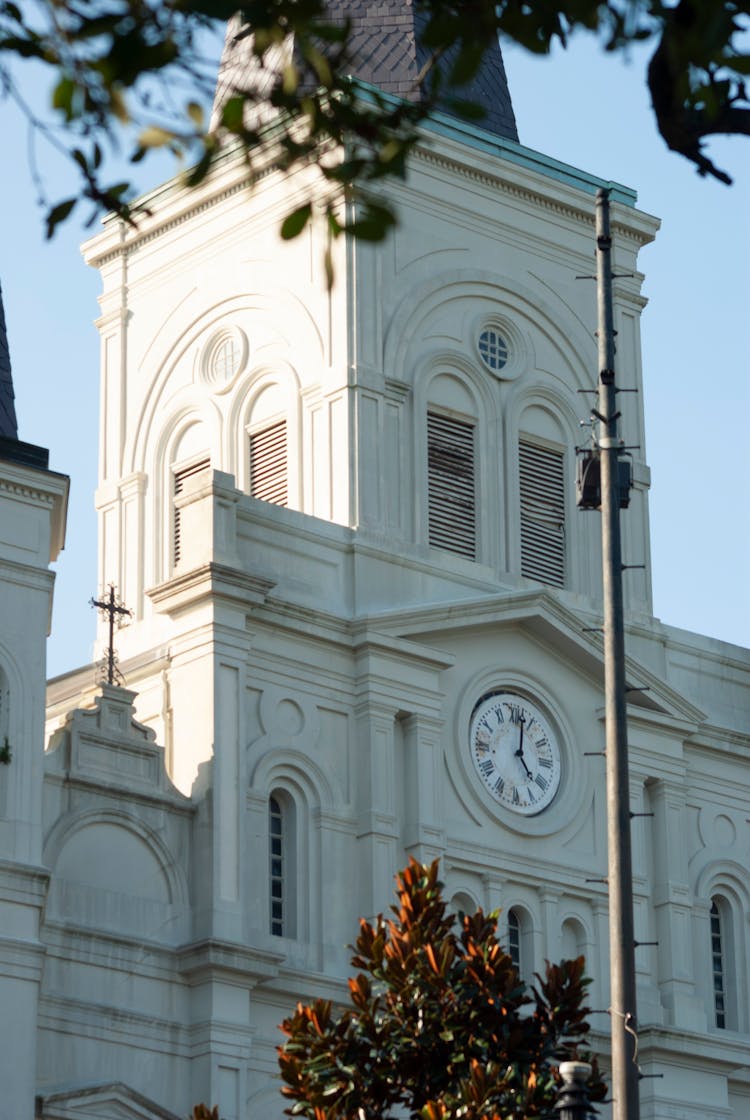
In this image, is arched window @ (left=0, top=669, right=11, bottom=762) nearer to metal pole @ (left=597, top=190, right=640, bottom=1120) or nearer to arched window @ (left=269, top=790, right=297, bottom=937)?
arched window @ (left=269, top=790, right=297, bottom=937)

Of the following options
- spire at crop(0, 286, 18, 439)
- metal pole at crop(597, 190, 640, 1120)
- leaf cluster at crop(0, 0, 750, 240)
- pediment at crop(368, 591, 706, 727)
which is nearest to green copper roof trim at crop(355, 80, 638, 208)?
pediment at crop(368, 591, 706, 727)

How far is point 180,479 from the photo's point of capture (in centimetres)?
3853

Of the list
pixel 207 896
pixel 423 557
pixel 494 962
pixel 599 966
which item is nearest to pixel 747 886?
pixel 599 966

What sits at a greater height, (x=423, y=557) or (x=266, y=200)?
(x=266, y=200)

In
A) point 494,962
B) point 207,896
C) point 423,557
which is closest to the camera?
point 494,962

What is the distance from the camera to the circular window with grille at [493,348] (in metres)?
37.6

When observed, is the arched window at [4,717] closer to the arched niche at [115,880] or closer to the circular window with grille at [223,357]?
the arched niche at [115,880]

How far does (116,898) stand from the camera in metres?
30.3

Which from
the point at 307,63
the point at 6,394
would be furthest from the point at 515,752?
the point at 307,63

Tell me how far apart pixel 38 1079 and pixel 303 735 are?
19.7 ft

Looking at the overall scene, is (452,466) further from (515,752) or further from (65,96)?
(65,96)

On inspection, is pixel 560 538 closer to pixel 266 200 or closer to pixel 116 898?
pixel 266 200

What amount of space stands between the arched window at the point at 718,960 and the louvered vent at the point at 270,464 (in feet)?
26.9

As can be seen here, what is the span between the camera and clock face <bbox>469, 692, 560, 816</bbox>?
34.7 metres
